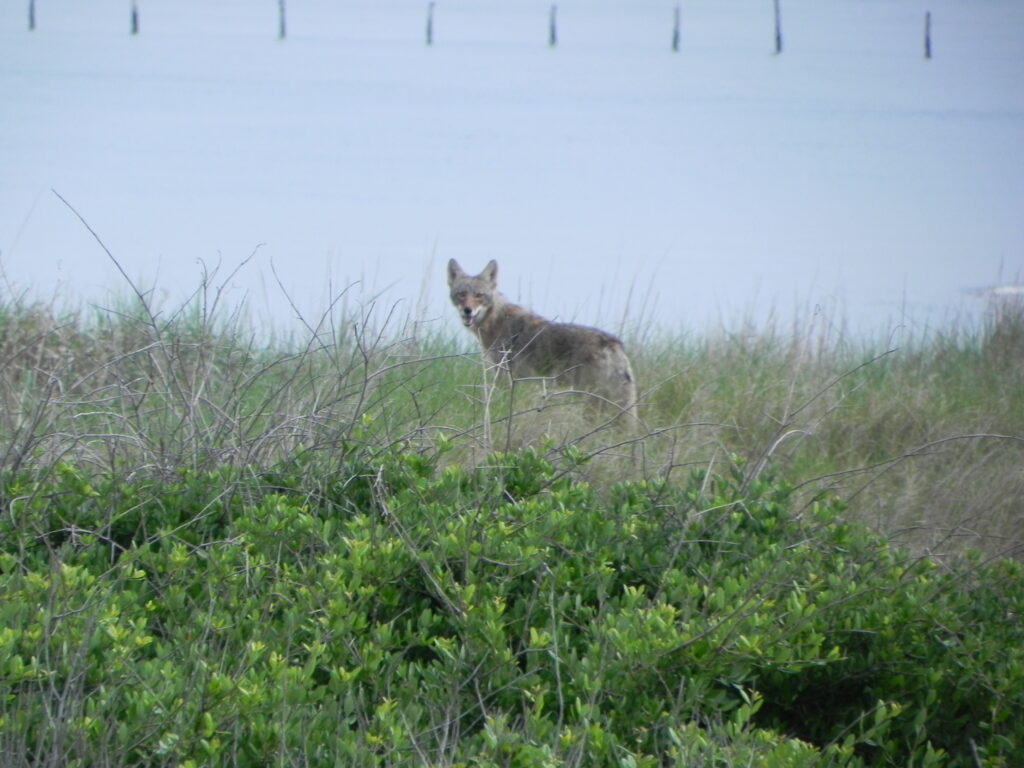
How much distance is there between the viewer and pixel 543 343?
27.5 ft

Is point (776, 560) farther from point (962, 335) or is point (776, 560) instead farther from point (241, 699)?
point (962, 335)

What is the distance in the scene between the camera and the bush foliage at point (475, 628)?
7.69 feet

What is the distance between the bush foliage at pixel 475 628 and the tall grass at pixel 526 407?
7.8 inches

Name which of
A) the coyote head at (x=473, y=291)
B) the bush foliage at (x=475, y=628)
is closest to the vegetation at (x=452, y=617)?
the bush foliage at (x=475, y=628)

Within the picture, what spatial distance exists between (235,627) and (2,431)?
7.73 ft

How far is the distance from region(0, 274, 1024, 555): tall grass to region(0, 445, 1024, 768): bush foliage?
0.20 meters

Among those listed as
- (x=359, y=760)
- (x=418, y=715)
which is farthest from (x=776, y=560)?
(x=359, y=760)

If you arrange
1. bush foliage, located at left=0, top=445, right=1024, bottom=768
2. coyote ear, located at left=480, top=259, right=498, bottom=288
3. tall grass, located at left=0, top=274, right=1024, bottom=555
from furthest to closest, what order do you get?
coyote ear, located at left=480, top=259, right=498, bottom=288 → tall grass, located at left=0, top=274, right=1024, bottom=555 → bush foliage, located at left=0, top=445, right=1024, bottom=768

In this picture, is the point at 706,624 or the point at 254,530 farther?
Answer: the point at 254,530

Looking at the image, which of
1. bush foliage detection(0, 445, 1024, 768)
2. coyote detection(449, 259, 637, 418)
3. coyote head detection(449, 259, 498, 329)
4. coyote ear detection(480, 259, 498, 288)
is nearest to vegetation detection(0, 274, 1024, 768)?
bush foliage detection(0, 445, 1024, 768)

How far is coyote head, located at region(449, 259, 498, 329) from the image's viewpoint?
971 centimetres

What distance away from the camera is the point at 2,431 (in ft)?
15.3

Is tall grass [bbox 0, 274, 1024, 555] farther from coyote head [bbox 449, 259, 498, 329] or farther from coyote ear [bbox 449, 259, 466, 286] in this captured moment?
coyote ear [bbox 449, 259, 466, 286]

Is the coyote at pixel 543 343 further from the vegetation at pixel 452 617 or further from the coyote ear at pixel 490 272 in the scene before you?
the vegetation at pixel 452 617
